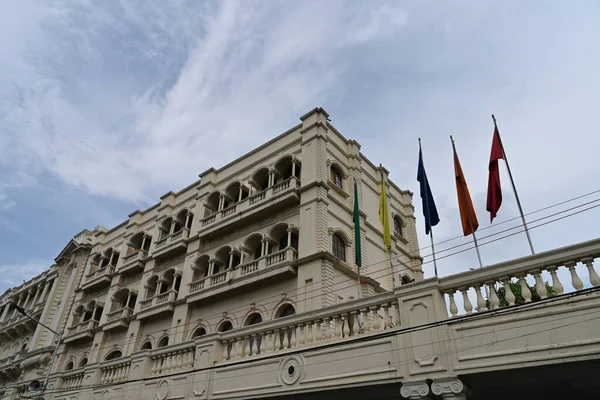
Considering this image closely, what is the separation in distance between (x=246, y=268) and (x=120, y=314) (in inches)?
436

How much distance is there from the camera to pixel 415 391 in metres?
7.32

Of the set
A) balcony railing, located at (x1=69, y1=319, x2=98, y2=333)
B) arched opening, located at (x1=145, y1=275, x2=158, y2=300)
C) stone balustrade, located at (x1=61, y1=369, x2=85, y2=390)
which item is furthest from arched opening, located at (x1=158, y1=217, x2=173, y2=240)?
stone balustrade, located at (x1=61, y1=369, x2=85, y2=390)

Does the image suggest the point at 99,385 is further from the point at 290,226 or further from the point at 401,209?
the point at 401,209

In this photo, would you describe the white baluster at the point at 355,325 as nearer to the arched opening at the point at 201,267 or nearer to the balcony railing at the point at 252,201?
the balcony railing at the point at 252,201

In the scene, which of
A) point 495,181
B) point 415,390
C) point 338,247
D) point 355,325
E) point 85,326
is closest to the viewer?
point 415,390

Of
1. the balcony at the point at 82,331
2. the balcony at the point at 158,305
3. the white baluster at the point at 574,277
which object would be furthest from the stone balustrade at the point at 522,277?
the balcony at the point at 82,331

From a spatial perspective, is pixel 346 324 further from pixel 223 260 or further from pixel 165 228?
pixel 165 228

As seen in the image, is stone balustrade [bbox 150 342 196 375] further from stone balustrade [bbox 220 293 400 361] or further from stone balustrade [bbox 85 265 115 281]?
stone balustrade [bbox 85 265 115 281]

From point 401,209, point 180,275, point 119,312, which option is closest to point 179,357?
point 180,275

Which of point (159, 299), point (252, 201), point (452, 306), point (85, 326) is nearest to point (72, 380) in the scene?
point (159, 299)

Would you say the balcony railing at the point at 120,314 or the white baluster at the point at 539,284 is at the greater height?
the balcony railing at the point at 120,314

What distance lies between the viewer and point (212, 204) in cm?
2505

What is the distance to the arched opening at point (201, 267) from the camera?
74.8ft

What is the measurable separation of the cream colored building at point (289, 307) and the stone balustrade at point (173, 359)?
5 centimetres
